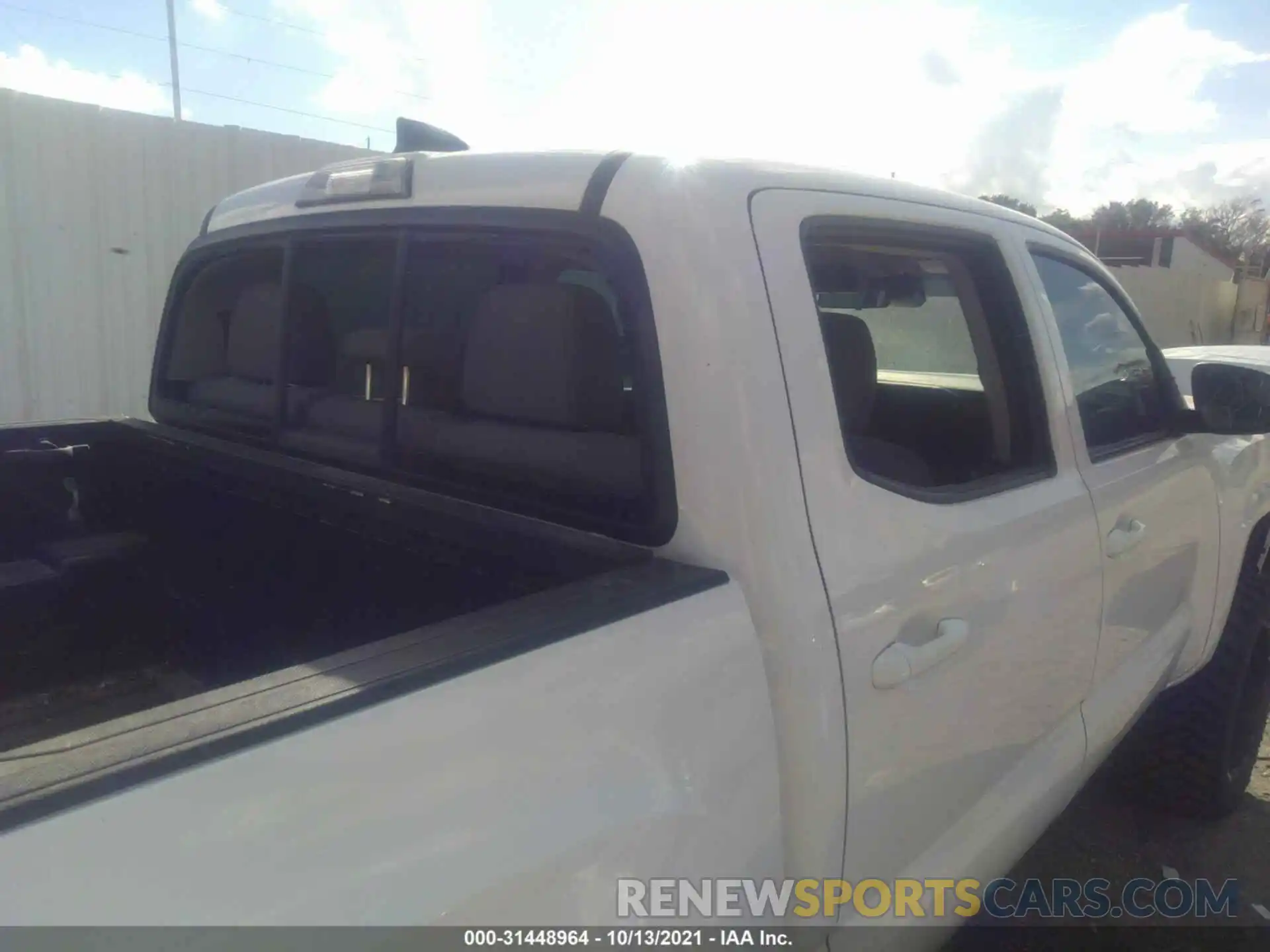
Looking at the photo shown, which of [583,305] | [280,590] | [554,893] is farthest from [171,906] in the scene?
[280,590]

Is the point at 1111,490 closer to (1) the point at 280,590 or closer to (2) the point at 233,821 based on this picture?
(1) the point at 280,590

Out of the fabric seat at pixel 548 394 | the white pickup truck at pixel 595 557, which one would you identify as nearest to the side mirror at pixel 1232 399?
the white pickup truck at pixel 595 557

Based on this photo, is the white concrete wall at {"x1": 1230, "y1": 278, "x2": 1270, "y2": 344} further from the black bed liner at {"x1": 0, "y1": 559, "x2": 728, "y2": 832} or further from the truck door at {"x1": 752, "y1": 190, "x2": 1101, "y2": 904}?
the black bed liner at {"x1": 0, "y1": 559, "x2": 728, "y2": 832}

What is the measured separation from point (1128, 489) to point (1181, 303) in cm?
2277

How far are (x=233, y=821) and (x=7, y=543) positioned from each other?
2049mm

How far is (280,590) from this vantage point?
2.05 meters

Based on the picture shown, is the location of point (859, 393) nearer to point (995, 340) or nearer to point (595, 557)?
point (995, 340)

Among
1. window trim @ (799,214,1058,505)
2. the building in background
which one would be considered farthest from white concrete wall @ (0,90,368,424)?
the building in background

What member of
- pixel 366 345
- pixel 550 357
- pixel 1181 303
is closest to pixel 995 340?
pixel 550 357

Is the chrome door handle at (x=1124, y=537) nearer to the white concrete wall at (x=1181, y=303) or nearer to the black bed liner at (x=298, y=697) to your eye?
the black bed liner at (x=298, y=697)

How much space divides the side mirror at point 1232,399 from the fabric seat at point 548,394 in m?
1.70

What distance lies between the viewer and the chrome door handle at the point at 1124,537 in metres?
2.28

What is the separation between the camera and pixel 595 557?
4.81 ft

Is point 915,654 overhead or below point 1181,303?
below
